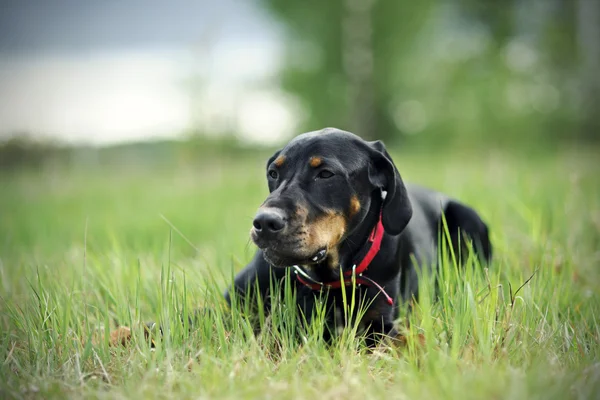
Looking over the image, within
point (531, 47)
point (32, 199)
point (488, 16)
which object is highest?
point (488, 16)

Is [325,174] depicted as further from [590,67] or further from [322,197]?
[590,67]

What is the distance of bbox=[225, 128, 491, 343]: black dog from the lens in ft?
8.75

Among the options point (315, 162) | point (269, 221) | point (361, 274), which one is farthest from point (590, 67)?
point (269, 221)

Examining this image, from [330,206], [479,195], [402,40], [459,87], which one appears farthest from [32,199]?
[459,87]

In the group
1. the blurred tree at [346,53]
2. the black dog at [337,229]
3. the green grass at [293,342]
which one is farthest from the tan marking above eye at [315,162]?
the blurred tree at [346,53]

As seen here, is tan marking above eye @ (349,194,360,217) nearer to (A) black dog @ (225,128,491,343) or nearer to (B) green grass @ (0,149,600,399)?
(A) black dog @ (225,128,491,343)

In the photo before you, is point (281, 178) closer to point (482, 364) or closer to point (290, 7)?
point (482, 364)

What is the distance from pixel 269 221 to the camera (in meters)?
2.53

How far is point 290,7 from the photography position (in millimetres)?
20125

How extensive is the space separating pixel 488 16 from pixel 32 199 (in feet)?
64.4

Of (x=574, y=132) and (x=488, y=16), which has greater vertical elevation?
(x=488, y=16)

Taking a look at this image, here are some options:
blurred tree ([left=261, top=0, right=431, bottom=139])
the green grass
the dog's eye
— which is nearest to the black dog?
the dog's eye

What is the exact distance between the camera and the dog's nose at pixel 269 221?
2.53 meters

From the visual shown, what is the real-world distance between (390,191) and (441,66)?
64.1ft
